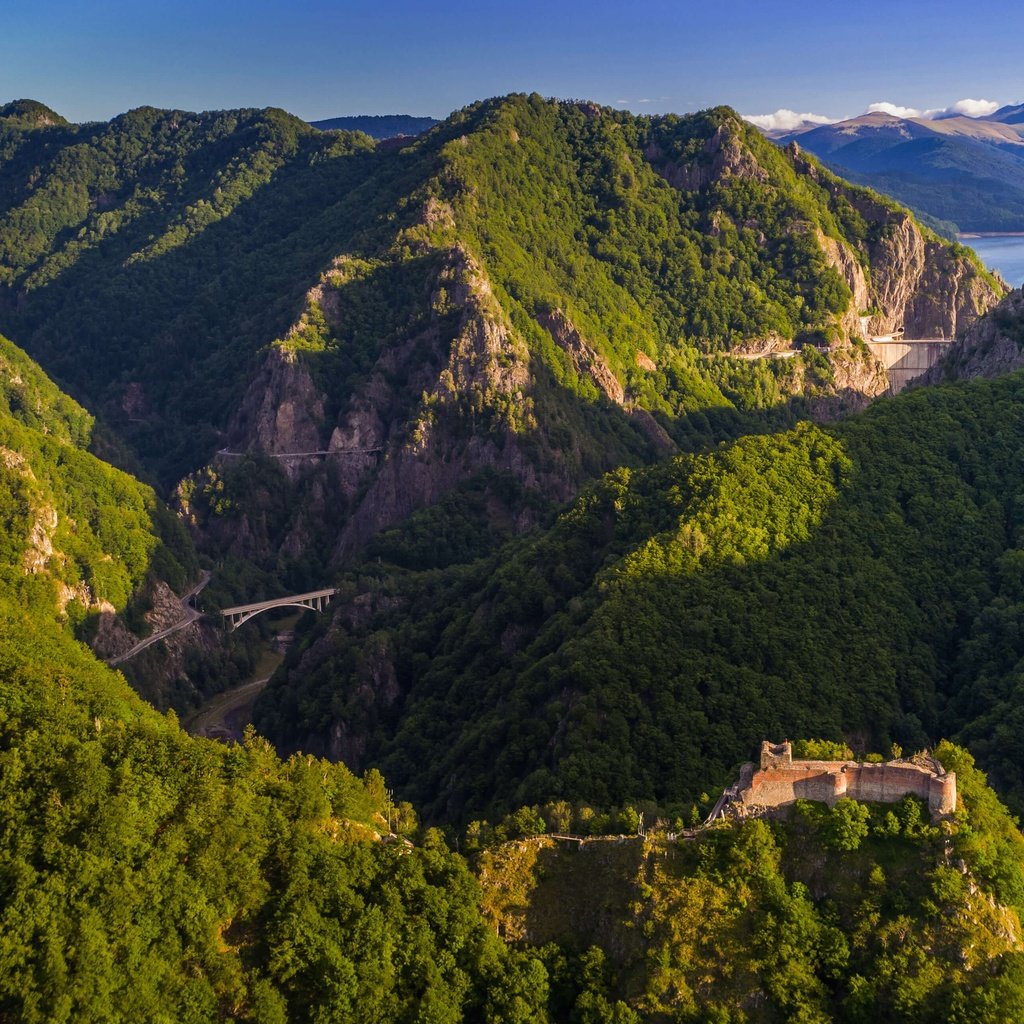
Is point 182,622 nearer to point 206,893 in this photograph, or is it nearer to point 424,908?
point 206,893

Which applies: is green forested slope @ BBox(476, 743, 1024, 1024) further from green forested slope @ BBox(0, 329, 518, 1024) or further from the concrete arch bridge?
the concrete arch bridge

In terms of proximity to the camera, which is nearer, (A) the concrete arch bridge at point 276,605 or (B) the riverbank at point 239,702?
(B) the riverbank at point 239,702

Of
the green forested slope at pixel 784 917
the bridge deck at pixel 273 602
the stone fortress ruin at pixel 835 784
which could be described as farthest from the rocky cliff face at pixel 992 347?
the green forested slope at pixel 784 917

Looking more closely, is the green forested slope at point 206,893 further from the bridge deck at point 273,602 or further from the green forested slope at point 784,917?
the bridge deck at point 273,602

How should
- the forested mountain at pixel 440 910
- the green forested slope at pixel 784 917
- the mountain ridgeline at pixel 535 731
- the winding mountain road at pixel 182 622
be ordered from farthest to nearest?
the winding mountain road at pixel 182 622 → the mountain ridgeline at pixel 535 731 → the green forested slope at pixel 784 917 → the forested mountain at pixel 440 910

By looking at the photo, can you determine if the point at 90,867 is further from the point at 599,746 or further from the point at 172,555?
the point at 172,555

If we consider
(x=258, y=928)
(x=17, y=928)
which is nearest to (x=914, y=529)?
(x=258, y=928)

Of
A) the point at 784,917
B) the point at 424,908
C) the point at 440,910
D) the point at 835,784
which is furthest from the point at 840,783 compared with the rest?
the point at 424,908

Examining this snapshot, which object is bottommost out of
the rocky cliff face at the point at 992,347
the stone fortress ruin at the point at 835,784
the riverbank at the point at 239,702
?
the riverbank at the point at 239,702
